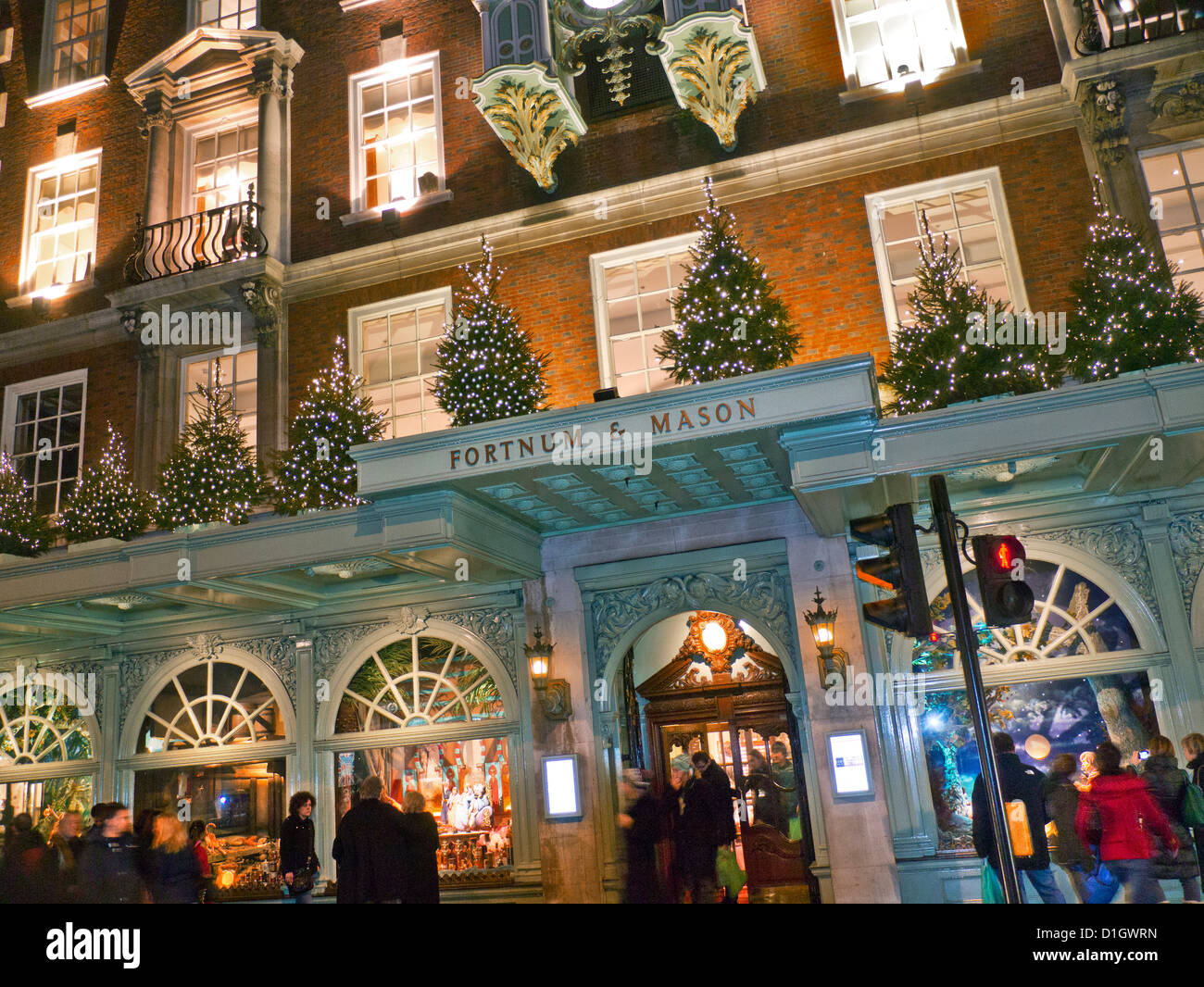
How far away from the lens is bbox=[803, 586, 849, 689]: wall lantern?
1019cm

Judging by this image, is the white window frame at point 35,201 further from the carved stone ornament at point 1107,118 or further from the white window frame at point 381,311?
the carved stone ornament at point 1107,118

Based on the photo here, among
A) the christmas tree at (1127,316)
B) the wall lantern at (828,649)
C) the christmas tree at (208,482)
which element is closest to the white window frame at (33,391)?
the christmas tree at (208,482)

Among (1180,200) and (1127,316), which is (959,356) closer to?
(1127,316)

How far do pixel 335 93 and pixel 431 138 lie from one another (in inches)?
78.7

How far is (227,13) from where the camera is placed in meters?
16.1

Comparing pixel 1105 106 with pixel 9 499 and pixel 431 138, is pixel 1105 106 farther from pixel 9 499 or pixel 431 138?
pixel 9 499

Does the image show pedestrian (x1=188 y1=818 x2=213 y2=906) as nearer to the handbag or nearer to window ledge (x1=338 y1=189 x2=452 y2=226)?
window ledge (x1=338 y1=189 x2=452 y2=226)

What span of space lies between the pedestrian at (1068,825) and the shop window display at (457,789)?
6.01 metres

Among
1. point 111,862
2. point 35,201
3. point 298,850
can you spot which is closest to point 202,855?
point 298,850

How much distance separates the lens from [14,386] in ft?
49.8

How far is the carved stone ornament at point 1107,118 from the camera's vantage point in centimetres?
1091

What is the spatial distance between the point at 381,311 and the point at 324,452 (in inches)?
135

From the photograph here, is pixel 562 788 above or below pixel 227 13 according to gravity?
below
